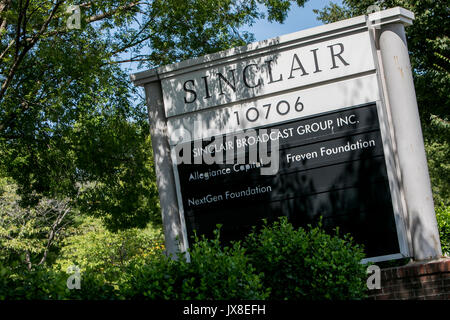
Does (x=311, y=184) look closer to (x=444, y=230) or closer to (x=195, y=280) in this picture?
(x=195, y=280)

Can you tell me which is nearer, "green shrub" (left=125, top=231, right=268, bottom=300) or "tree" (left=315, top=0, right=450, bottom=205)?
"green shrub" (left=125, top=231, right=268, bottom=300)

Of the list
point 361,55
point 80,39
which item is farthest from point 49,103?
point 361,55

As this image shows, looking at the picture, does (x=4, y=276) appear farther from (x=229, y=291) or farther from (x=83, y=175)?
(x=83, y=175)

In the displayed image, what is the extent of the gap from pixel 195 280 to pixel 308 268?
1286mm

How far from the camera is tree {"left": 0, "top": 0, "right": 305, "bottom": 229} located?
29.9 feet

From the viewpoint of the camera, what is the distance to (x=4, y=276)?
344 cm

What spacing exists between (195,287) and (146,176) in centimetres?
937

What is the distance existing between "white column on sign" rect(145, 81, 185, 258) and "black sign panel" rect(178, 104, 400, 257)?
263 mm

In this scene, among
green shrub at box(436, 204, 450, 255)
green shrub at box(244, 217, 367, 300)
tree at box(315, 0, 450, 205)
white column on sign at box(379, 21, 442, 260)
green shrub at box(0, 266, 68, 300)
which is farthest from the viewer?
tree at box(315, 0, 450, 205)

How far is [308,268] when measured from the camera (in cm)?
465
